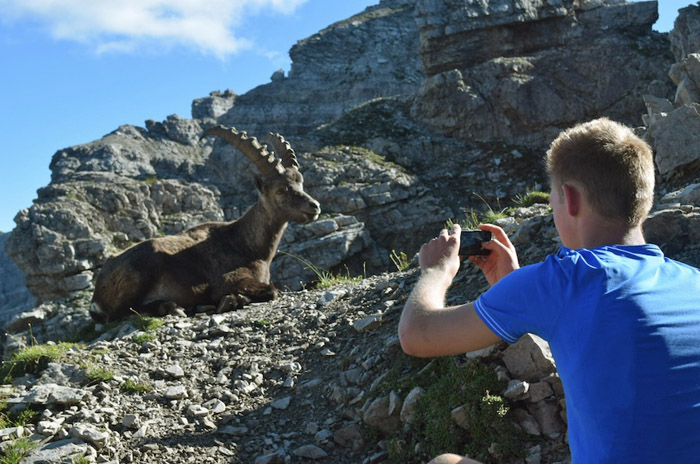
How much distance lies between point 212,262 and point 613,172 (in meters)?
9.64

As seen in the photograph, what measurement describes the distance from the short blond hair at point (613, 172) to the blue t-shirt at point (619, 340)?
0.64 ft

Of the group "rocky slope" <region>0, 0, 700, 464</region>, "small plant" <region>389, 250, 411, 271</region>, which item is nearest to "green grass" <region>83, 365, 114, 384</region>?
"rocky slope" <region>0, 0, 700, 464</region>

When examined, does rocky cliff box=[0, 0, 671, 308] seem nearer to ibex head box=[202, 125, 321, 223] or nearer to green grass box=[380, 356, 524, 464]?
ibex head box=[202, 125, 321, 223]

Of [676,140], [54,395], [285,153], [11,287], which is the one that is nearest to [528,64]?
[285,153]

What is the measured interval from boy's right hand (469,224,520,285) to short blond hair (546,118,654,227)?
0.91 m

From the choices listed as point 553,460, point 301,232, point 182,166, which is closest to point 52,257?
point 301,232

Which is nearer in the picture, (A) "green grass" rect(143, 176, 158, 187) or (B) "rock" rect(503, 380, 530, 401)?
(B) "rock" rect(503, 380, 530, 401)

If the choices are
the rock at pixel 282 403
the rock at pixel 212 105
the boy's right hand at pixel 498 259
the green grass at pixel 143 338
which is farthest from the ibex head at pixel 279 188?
the rock at pixel 212 105

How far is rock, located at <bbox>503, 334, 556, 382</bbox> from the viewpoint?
4250 millimetres

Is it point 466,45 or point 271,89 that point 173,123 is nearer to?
point 271,89

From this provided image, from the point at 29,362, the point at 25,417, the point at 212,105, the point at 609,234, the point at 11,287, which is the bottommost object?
the point at 25,417

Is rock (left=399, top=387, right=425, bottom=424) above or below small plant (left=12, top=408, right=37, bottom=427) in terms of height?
below

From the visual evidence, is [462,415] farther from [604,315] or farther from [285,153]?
[285,153]

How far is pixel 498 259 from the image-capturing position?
3430 millimetres
